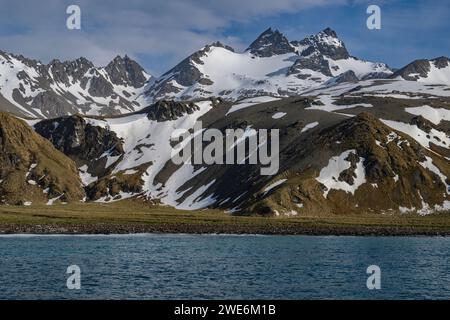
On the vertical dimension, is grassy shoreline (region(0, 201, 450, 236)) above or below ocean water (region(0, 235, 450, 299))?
above

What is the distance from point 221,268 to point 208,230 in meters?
70.3

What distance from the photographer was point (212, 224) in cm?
15875

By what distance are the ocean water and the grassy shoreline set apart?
2148 centimetres

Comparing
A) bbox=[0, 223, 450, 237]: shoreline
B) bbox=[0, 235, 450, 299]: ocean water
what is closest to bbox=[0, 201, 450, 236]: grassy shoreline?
bbox=[0, 223, 450, 237]: shoreline

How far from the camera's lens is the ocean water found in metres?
58.9

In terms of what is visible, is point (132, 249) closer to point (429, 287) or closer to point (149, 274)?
point (149, 274)

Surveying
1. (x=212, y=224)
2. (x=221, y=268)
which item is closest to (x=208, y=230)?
(x=212, y=224)

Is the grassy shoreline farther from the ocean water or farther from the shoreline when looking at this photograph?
the ocean water

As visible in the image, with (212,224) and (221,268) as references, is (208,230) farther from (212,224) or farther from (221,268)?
(221,268)

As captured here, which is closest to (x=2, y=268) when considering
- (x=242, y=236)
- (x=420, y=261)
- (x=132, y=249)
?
(x=132, y=249)

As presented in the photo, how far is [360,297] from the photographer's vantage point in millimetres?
57062

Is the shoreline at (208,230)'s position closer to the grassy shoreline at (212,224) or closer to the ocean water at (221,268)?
the grassy shoreline at (212,224)

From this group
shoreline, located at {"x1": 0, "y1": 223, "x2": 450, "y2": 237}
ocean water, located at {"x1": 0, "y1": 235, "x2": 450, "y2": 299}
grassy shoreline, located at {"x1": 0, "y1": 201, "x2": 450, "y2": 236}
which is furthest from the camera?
grassy shoreline, located at {"x1": 0, "y1": 201, "x2": 450, "y2": 236}
